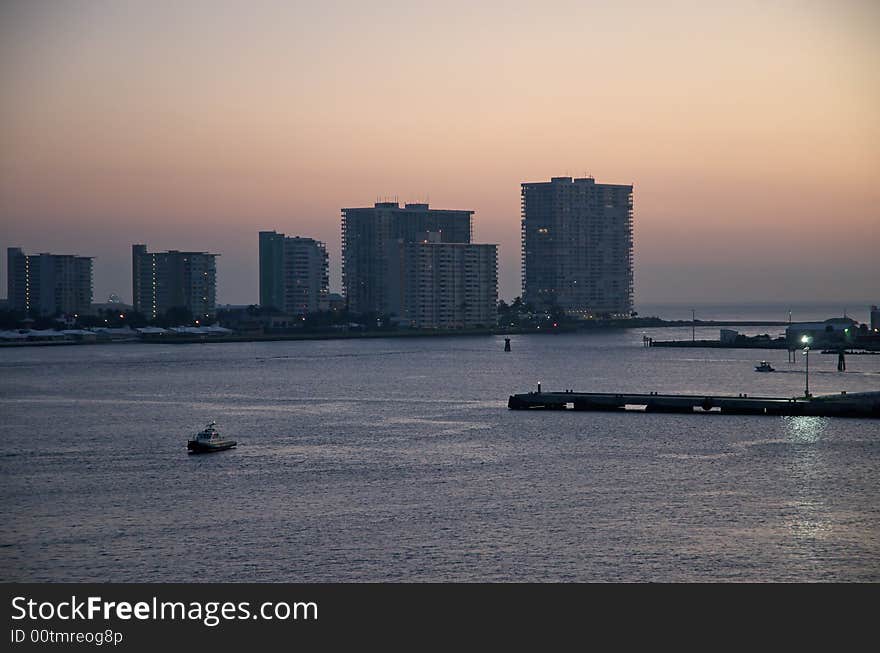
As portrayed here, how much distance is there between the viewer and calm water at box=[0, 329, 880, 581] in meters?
27.5

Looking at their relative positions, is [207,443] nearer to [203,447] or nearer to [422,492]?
[203,447]

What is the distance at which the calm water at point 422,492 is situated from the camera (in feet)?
90.3

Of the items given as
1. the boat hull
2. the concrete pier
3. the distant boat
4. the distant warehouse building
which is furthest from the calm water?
the distant warehouse building

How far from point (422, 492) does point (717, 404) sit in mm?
29378

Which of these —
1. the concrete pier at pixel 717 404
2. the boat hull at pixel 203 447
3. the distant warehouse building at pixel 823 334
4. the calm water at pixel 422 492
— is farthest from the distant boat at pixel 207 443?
the distant warehouse building at pixel 823 334

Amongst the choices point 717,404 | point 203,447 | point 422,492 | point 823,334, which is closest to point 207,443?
point 203,447

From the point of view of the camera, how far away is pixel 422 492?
3738 cm

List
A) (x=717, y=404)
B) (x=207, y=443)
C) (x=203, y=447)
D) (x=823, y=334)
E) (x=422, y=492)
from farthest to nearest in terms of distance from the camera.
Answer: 1. (x=823, y=334)
2. (x=717, y=404)
3. (x=207, y=443)
4. (x=203, y=447)
5. (x=422, y=492)

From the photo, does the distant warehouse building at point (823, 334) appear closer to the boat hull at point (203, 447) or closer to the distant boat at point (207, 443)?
the distant boat at point (207, 443)

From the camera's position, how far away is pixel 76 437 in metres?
53.7
